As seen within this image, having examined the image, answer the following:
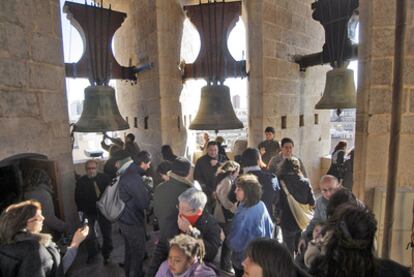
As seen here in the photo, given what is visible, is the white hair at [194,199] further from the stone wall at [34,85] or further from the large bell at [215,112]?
the large bell at [215,112]

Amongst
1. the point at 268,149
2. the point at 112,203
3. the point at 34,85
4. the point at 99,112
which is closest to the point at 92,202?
the point at 112,203

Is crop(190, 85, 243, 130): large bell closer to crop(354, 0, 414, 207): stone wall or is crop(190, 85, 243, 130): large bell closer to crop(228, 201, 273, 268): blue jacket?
crop(228, 201, 273, 268): blue jacket

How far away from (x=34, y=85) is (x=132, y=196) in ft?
3.73

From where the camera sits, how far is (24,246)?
1402 mm

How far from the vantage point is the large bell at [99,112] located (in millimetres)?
3059

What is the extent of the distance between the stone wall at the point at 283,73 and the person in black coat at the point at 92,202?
218 centimetres

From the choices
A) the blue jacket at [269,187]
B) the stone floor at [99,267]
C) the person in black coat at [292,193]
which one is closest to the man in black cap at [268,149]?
the person in black coat at [292,193]

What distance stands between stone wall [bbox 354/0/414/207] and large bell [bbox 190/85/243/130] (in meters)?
1.59

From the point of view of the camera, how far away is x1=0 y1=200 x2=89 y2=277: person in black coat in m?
1.38

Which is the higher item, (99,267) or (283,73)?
(283,73)

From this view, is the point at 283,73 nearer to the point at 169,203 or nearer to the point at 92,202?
the point at 169,203

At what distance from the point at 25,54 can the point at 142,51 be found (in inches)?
88.2

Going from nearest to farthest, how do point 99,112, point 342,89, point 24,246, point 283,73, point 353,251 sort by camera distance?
point 353,251 < point 24,246 < point 99,112 < point 342,89 < point 283,73

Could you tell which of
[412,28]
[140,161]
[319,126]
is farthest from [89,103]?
[319,126]
